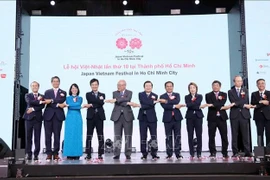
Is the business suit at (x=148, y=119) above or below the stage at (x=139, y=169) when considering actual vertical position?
above

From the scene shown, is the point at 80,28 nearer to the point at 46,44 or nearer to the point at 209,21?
the point at 46,44

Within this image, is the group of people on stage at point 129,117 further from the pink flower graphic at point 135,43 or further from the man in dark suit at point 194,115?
the pink flower graphic at point 135,43

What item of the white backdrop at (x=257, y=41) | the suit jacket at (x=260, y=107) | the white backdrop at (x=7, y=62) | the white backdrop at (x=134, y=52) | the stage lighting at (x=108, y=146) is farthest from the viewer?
the white backdrop at (x=134, y=52)

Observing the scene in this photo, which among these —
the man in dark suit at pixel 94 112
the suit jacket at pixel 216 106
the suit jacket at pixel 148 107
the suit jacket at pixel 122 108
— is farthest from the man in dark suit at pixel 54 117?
the suit jacket at pixel 216 106

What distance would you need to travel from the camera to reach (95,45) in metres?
7.61

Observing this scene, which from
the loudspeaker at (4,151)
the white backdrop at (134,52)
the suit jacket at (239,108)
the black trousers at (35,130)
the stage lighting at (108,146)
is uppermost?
the white backdrop at (134,52)

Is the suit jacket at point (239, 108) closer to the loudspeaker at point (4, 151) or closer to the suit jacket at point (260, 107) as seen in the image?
the suit jacket at point (260, 107)

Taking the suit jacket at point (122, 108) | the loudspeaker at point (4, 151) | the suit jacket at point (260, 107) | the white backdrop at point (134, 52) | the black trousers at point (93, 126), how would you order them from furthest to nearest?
1. the white backdrop at point (134, 52)
2. the suit jacket at point (260, 107)
3. the black trousers at point (93, 126)
4. the suit jacket at point (122, 108)
5. the loudspeaker at point (4, 151)

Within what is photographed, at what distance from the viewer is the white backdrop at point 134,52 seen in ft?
24.7

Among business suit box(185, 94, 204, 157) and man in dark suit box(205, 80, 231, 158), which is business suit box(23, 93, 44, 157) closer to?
business suit box(185, 94, 204, 157)

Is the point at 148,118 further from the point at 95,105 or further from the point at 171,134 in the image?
the point at 95,105

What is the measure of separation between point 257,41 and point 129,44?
8.58ft

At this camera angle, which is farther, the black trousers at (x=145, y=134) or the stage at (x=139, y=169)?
the black trousers at (x=145, y=134)

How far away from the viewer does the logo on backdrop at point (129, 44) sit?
298 inches
